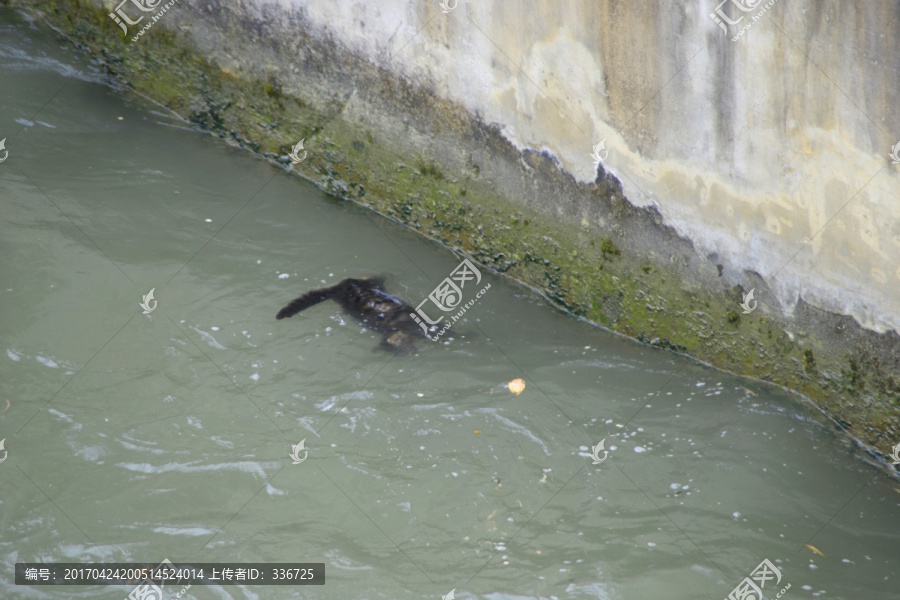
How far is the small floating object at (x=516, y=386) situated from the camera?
5.41m

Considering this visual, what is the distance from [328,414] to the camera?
523 cm

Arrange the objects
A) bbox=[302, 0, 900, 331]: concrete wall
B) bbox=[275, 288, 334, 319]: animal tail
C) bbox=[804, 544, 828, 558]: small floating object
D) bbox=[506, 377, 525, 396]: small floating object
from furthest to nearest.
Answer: bbox=[275, 288, 334, 319]: animal tail → bbox=[506, 377, 525, 396]: small floating object → bbox=[804, 544, 828, 558]: small floating object → bbox=[302, 0, 900, 331]: concrete wall

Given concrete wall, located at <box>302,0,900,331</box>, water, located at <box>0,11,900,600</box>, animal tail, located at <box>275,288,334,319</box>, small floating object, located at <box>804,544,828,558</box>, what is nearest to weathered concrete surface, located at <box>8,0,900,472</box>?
concrete wall, located at <box>302,0,900,331</box>

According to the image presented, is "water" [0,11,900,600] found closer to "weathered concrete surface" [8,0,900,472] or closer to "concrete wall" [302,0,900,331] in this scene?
"weathered concrete surface" [8,0,900,472]

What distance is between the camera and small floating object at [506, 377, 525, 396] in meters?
5.41

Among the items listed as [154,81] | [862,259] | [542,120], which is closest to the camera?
[862,259]

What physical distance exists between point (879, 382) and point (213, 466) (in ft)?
13.2

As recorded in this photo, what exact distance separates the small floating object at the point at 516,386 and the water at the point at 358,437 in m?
0.06

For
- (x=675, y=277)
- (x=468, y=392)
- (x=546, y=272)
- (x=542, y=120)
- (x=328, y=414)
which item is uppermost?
(x=542, y=120)

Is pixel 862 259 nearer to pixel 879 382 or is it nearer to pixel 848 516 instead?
pixel 879 382

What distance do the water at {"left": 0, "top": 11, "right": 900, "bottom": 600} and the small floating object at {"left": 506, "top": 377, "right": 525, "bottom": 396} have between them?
6cm

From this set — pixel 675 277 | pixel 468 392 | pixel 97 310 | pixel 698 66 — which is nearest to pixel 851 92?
pixel 698 66

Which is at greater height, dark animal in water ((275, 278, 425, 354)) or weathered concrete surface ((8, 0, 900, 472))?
weathered concrete surface ((8, 0, 900, 472))

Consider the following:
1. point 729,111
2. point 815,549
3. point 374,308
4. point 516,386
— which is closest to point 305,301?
point 374,308
